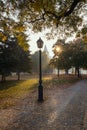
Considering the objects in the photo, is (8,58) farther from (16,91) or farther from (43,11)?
(43,11)

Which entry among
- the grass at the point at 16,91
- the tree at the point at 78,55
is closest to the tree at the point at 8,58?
the grass at the point at 16,91

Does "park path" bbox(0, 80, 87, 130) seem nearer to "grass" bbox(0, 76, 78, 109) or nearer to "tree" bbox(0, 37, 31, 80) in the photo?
"grass" bbox(0, 76, 78, 109)

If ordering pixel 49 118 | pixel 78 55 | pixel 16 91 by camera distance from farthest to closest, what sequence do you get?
1. pixel 78 55
2. pixel 16 91
3. pixel 49 118

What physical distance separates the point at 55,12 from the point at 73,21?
7.33 feet

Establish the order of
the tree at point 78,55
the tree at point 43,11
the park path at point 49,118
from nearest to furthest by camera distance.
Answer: the park path at point 49,118
the tree at point 43,11
the tree at point 78,55

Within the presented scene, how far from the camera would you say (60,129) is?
875cm

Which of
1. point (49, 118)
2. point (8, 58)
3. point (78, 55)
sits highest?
point (78, 55)

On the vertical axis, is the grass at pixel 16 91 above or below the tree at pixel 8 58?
below

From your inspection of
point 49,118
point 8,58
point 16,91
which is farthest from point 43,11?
point 8,58

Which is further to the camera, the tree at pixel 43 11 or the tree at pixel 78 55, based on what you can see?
the tree at pixel 78 55

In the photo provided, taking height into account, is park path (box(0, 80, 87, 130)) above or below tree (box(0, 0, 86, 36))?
below

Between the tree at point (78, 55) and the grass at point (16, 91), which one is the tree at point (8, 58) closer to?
the grass at point (16, 91)

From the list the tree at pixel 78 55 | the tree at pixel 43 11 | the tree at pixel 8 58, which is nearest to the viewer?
the tree at pixel 43 11

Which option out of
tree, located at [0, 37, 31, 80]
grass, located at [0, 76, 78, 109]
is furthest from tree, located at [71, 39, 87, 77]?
grass, located at [0, 76, 78, 109]
